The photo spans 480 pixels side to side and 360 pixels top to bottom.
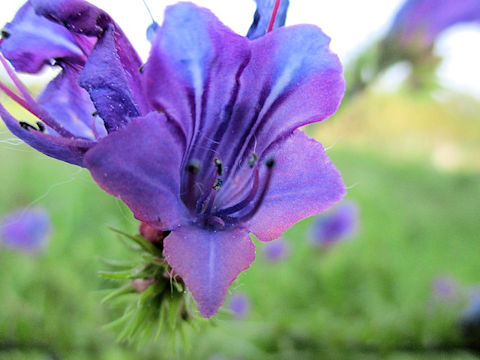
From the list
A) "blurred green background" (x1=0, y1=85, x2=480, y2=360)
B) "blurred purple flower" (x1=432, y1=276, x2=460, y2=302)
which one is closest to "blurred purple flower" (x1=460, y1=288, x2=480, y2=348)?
"blurred green background" (x1=0, y1=85, x2=480, y2=360)

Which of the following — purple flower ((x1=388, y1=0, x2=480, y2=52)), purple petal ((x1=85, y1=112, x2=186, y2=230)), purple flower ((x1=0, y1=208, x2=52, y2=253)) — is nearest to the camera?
purple petal ((x1=85, y1=112, x2=186, y2=230))

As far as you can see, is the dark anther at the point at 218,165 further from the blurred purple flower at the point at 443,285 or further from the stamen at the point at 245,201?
the blurred purple flower at the point at 443,285

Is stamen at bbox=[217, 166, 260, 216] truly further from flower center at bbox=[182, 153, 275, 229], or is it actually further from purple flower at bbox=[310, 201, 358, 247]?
purple flower at bbox=[310, 201, 358, 247]

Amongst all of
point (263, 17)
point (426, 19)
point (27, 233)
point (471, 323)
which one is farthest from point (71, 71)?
point (27, 233)

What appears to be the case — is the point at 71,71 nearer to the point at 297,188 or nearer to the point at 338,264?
the point at 297,188

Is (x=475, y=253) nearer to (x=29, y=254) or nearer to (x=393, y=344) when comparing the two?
(x=393, y=344)

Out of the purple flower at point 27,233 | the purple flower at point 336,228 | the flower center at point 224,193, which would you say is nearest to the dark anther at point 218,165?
the flower center at point 224,193

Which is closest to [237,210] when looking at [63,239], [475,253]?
[63,239]
